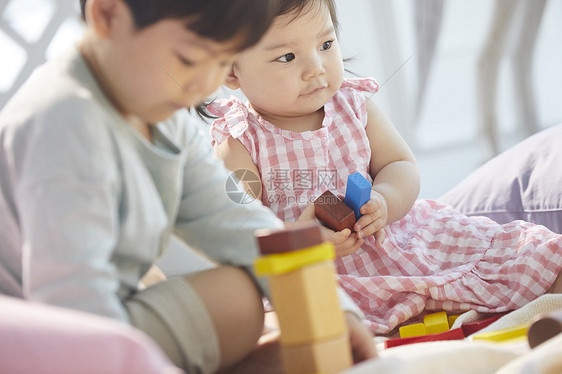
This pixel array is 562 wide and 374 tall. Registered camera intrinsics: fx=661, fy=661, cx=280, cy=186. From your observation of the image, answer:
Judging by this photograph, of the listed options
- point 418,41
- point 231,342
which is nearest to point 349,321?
point 231,342

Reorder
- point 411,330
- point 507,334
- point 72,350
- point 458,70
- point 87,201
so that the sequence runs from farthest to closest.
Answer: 1. point 458,70
2. point 411,330
3. point 507,334
4. point 87,201
5. point 72,350

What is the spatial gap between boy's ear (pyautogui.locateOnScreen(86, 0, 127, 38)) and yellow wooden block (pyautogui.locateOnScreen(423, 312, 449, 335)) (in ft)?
1.83

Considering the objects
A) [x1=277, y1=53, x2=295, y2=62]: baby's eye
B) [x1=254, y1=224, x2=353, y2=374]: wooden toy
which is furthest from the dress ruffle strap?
[x1=254, y1=224, x2=353, y2=374]: wooden toy

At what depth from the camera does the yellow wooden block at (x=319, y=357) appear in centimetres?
48

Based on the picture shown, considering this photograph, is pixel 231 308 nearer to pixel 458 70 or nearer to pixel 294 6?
pixel 294 6

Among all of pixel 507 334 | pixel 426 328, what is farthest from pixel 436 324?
pixel 507 334

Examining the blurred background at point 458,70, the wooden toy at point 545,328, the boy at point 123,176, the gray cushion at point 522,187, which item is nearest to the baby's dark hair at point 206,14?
the boy at point 123,176

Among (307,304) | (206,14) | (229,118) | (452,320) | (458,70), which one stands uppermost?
(206,14)

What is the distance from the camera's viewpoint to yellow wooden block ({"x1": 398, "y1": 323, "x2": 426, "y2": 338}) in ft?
2.83

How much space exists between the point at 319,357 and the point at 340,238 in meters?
0.44

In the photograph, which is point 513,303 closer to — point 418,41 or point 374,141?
point 374,141

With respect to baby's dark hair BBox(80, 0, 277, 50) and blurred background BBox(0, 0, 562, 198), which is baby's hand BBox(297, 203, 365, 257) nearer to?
baby's dark hair BBox(80, 0, 277, 50)

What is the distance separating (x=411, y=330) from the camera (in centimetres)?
87

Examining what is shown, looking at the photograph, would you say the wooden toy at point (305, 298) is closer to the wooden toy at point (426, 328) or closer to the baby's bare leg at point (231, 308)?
the baby's bare leg at point (231, 308)
